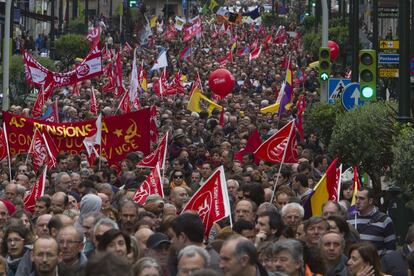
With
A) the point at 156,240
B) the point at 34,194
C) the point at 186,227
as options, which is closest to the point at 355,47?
the point at 34,194

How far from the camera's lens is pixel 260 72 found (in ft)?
181

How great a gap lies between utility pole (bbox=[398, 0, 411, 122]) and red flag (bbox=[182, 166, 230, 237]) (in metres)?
5.59

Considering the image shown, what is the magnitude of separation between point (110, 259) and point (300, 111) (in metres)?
24.3

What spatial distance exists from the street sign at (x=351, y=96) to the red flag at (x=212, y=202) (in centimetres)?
1119

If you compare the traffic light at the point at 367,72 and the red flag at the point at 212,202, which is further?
the traffic light at the point at 367,72

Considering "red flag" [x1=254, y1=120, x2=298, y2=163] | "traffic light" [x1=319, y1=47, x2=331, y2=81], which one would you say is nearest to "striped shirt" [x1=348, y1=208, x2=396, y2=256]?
"red flag" [x1=254, y1=120, x2=298, y2=163]

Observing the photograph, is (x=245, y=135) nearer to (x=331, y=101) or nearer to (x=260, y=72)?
(x=331, y=101)

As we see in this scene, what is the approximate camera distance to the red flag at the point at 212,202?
46.1ft

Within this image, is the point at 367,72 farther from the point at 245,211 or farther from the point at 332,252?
the point at 332,252

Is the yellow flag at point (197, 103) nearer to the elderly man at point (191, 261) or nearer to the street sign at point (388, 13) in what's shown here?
the street sign at point (388, 13)

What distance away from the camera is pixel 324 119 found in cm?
2772

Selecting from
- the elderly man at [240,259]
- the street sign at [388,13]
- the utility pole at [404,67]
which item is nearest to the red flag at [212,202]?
the elderly man at [240,259]

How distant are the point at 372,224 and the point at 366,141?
8231mm

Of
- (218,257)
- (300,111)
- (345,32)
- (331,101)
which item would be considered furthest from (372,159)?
(345,32)
